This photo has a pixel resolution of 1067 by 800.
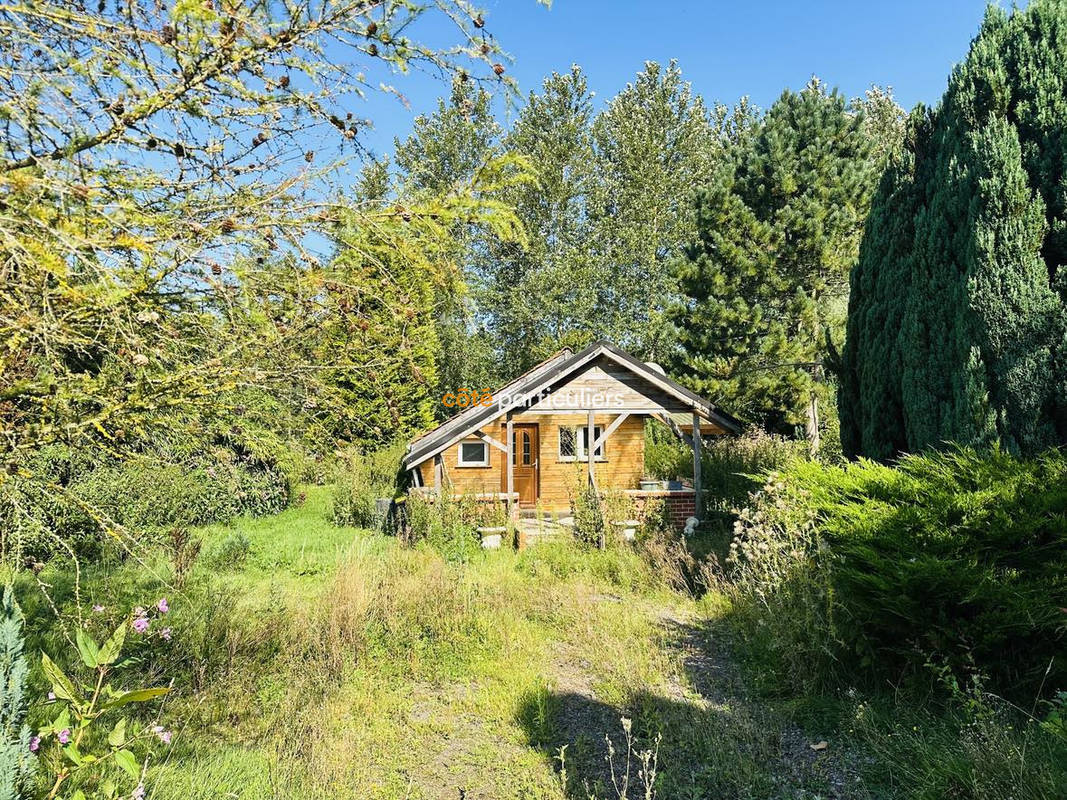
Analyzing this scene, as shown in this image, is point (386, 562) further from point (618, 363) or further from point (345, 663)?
point (618, 363)

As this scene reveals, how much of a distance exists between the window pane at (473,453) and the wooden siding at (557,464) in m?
0.17

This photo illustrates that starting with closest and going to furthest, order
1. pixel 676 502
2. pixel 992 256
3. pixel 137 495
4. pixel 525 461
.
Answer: pixel 992 256 → pixel 137 495 → pixel 676 502 → pixel 525 461

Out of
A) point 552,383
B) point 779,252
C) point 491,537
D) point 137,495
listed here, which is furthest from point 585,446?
point 137,495

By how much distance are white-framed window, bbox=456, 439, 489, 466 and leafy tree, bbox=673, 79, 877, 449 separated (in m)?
7.26

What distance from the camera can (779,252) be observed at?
63.6 feet

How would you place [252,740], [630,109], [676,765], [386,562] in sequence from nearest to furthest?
1. [676,765]
2. [252,740]
3. [386,562]
4. [630,109]

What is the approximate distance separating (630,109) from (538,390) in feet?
68.3

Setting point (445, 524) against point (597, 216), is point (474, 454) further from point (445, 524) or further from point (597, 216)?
point (597, 216)

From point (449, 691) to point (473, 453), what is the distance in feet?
35.7

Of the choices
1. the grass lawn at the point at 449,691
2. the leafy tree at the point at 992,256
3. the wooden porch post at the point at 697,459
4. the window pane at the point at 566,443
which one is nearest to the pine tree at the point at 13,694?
the grass lawn at the point at 449,691

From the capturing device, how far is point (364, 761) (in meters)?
4.33

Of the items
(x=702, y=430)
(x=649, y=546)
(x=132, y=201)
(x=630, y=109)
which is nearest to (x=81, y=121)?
(x=132, y=201)

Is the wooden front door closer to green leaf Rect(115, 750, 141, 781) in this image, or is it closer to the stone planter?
the stone planter

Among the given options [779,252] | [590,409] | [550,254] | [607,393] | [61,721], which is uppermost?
[550,254]
